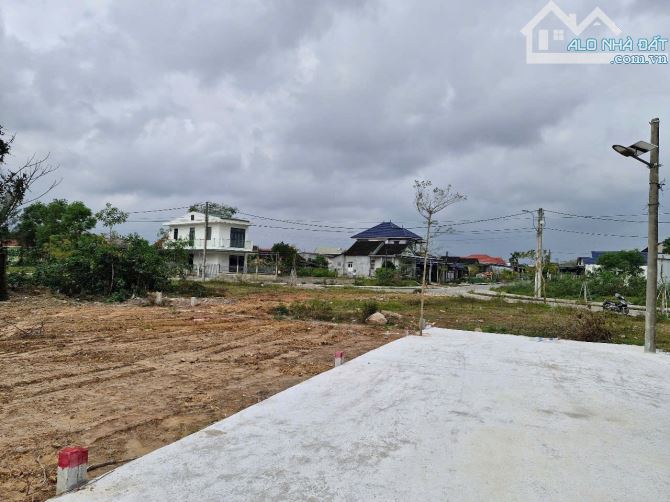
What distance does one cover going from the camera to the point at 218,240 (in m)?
42.0

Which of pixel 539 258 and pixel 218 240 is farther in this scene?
pixel 218 240

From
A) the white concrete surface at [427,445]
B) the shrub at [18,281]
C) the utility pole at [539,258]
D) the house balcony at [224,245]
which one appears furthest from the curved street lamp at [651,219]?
the house balcony at [224,245]

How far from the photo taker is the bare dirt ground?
361 cm

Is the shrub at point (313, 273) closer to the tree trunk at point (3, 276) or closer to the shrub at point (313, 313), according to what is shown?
the shrub at point (313, 313)

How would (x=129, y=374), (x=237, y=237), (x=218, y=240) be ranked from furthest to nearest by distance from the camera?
(x=237, y=237)
(x=218, y=240)
(x=129, y=374)

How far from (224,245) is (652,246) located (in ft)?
123

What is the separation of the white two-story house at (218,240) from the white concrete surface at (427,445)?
37592 millimetres

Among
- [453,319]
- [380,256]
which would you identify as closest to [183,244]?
[453,319]

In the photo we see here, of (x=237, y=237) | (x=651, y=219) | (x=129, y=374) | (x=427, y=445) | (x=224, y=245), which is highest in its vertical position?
(x=237, y=237)

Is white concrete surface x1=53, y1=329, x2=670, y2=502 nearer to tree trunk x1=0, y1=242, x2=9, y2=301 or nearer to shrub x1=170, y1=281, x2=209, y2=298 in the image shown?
tree trunk x1=0, y1=242, x2=9, y2=301

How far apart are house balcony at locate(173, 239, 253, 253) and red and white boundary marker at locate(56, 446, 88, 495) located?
1565 inches

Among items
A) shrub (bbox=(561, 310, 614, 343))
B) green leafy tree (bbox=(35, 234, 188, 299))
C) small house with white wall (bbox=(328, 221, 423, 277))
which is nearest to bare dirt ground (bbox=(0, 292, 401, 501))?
shrub (bbox=(561, 310, 614, 343))

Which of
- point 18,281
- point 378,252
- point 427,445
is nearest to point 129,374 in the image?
point 427,445

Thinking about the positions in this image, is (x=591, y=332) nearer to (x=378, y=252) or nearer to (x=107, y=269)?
(x=107, y=269)
